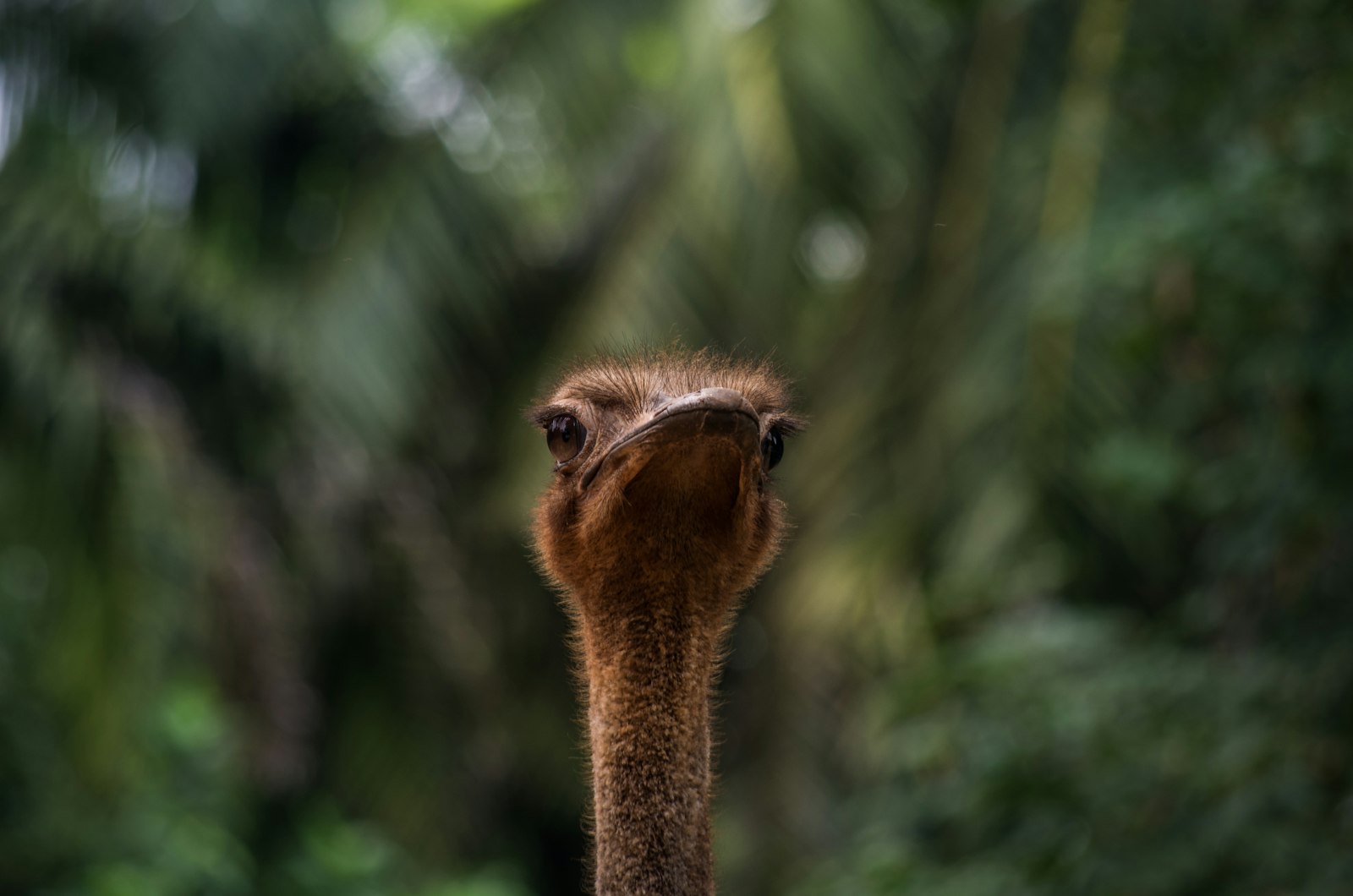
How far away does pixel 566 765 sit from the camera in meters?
9.45

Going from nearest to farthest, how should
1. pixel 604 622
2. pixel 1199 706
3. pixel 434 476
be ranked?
1. pixel 604 622
2. pixel 1199 706
3. pixel 434 476

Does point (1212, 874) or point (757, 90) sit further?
point (757, 90)

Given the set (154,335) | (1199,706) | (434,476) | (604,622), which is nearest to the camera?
(604,622)

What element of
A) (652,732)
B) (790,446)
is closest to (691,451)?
(652,732)

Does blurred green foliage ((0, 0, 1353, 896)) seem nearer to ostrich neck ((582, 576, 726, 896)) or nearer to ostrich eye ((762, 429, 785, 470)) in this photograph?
ostrich eye ((762, 429, 785, 470))

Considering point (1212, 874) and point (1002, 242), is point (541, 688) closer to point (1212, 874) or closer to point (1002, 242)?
point (1002, 242)

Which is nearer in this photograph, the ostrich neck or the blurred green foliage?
the ostrich neck

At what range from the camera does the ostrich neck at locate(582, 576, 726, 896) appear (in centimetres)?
221

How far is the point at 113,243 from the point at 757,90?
2.70m

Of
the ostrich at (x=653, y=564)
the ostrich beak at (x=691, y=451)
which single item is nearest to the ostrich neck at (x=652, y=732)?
the ostrich at (x=653, y=564)

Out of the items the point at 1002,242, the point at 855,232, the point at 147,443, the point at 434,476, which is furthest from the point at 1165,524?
the point at 434,476

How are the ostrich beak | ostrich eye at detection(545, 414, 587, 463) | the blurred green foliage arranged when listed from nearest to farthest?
the ostrich beak < ostrich eye at detection(545, 414, 587, 463) < the blurred green foliage

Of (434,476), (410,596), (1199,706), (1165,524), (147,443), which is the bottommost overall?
(1199,706)

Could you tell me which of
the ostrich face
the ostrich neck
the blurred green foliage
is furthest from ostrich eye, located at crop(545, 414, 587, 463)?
the blurred green foliage
